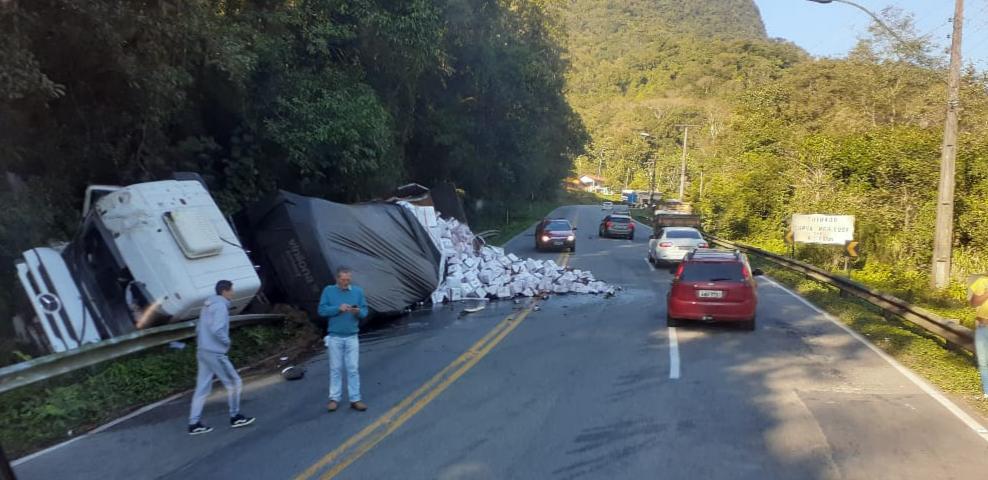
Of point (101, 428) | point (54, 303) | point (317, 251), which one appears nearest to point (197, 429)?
point (101, 428)

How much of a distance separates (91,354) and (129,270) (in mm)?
1996

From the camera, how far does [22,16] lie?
34.0 feet

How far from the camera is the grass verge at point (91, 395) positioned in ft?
25.9

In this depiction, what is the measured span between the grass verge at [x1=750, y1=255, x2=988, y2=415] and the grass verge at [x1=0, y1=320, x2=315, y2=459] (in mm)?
9166

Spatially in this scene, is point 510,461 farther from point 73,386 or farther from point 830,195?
point 830,195

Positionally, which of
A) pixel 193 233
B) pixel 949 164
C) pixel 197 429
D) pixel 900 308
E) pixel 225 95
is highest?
pixel 225 95

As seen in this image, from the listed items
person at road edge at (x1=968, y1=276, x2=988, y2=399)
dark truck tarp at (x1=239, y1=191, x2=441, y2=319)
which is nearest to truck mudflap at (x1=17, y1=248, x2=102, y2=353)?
dark truck tarp at (x1=239, y1=191, x2=441, y2=319)

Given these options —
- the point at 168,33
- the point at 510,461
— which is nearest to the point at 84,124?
the point at 168,33

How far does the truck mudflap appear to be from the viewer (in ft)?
34.2

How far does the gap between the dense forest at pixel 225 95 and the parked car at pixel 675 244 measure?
9.21m

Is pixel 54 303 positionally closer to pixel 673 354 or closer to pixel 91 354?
pixel 91 354

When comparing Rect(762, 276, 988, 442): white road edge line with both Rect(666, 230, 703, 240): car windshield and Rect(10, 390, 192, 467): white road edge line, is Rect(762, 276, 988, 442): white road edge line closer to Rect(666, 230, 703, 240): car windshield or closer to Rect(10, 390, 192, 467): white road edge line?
Rect(10, 390, 192, 467): white road edge line

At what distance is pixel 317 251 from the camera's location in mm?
14000

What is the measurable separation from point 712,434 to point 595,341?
5520 mm
